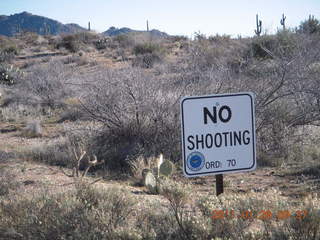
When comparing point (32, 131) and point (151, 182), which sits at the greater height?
point (32, 131)

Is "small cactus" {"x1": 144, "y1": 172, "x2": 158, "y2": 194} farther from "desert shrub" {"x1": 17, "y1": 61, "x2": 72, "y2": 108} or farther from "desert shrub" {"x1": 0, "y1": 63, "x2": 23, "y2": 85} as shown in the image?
"desert shrub" {"x1": 0, "y1": 63, "x2": 23, "y2": 85}

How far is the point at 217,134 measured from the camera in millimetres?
4445

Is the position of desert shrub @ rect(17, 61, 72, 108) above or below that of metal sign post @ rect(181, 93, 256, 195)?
above

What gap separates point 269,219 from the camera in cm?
439

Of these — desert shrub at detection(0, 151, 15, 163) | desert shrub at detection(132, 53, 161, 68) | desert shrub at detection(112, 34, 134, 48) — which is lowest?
desert shrub at detection(0, 151, 15, 163)

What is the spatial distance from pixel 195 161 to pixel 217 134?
346mm

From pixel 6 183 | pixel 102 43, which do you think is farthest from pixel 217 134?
pixel 102 43

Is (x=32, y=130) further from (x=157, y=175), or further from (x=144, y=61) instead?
(x=144, y=61)

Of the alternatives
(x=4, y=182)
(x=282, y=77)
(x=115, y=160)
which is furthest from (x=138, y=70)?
(x=4, y=182)

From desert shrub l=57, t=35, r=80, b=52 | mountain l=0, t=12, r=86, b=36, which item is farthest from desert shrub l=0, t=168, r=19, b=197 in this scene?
mountain l=0, t=12, r=86, b=36

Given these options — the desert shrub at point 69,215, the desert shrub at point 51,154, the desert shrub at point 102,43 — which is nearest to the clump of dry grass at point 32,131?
the desert shrub at point 51,154

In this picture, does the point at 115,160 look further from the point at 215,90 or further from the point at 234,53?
the point at 234,53
